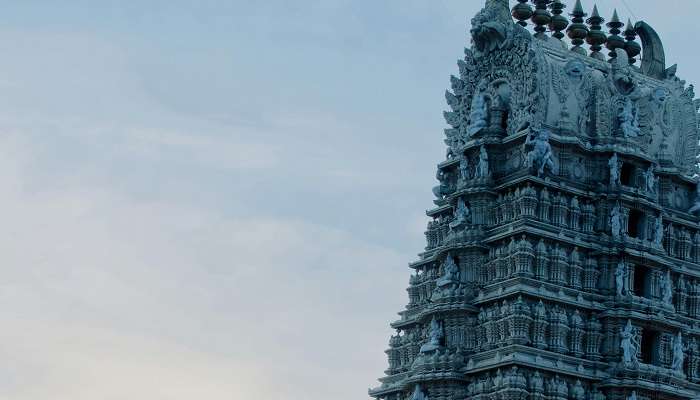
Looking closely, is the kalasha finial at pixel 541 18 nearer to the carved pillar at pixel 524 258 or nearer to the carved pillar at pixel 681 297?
the carved pillar at pixel 524 258

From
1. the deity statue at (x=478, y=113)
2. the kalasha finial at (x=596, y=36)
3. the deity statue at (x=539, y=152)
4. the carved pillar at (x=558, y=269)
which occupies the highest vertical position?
the kalasha finial at (x=596, y=36)

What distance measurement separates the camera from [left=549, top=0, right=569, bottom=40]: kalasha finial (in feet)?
285

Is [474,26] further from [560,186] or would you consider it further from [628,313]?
[628,313]

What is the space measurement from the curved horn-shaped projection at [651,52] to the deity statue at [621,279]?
12.6 metres

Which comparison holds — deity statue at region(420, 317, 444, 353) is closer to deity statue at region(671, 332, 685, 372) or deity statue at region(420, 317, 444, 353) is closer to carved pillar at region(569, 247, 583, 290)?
carved pillar at region(569, 247, 583, 290)

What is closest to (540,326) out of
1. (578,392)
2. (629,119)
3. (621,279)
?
(578,392)

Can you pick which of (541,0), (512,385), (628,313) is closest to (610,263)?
(628,313)

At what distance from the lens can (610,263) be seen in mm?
80812

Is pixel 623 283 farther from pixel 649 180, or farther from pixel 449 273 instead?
pixel 449 273

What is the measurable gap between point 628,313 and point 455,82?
1524 cm

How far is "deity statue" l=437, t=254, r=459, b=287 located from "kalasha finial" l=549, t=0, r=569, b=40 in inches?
537

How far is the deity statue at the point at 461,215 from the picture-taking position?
81625 mm

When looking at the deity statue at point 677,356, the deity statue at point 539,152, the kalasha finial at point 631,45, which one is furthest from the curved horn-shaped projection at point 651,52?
the deity statue at point 677,356

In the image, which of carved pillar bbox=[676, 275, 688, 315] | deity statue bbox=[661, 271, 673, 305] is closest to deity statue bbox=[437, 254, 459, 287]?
deity statue bbox=[661, 271, 673, 305]
